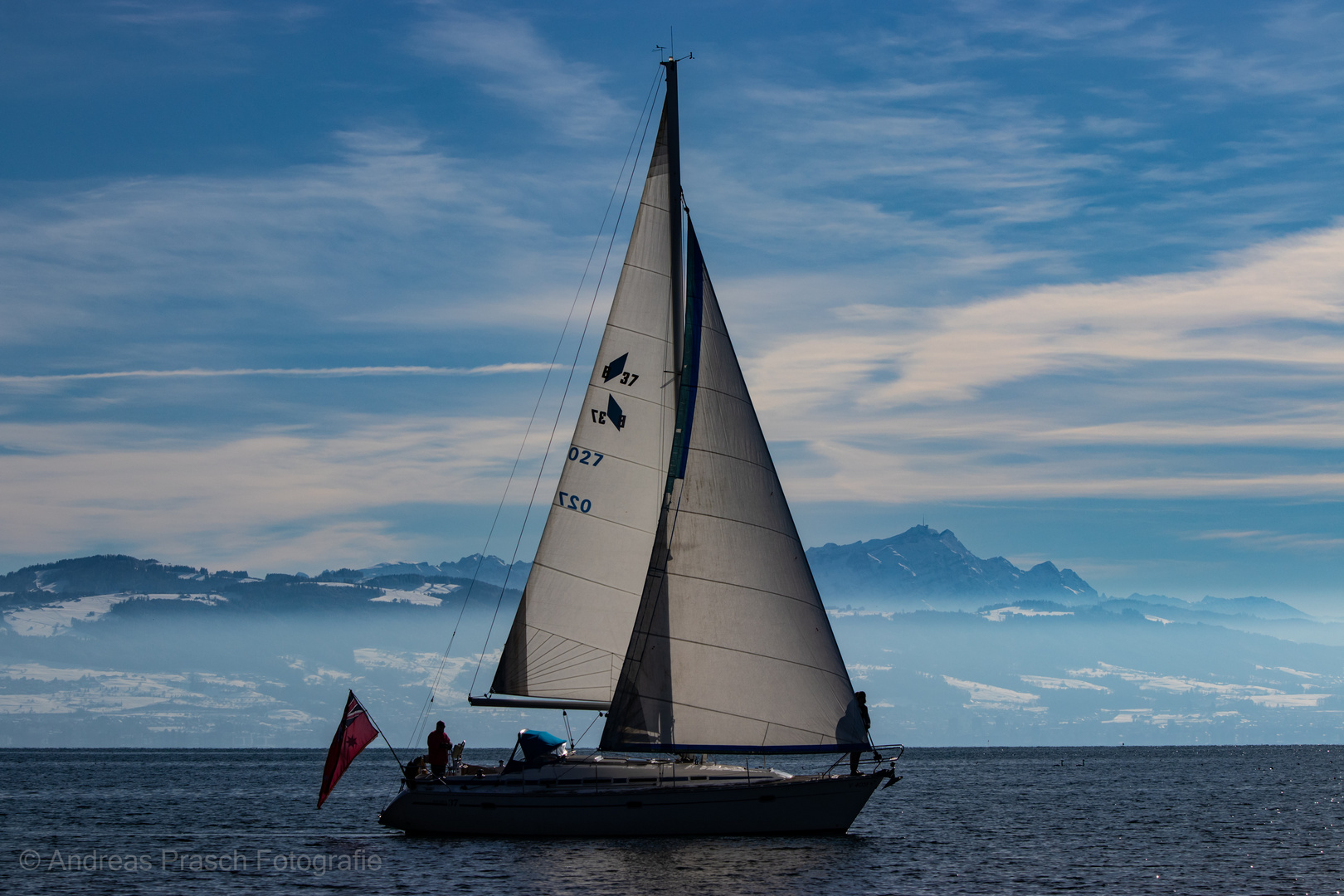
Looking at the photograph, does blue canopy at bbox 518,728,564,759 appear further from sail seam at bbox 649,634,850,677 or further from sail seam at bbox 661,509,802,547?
sail seam at bbox 661,509,802,547

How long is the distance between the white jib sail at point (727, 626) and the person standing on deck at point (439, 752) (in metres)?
5.44

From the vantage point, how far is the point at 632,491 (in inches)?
1425

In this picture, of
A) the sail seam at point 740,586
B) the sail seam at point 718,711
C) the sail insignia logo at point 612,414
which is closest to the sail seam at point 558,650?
the sail seam at point 718,711

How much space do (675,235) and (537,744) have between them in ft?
46.8

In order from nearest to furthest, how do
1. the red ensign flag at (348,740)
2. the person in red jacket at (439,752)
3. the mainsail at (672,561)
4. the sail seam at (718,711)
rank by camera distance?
1. the sail seam at (718,711)
2. the mainsail at (672,561)
3. the person in red jacket at (439,752)
4. the red ensign flag at (348,740)

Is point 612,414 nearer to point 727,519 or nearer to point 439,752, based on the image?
point 727,519

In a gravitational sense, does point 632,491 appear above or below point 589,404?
below

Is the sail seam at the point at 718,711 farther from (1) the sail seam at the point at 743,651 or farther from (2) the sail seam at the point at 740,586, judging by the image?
(2) the sail seam at the point at 740,586

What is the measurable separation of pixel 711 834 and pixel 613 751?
335 cm

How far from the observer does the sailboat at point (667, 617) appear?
34.7 metres

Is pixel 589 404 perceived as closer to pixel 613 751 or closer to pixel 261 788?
pixel 613 751

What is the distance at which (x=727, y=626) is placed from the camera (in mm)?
35000

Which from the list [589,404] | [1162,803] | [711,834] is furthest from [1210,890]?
[1162,803]

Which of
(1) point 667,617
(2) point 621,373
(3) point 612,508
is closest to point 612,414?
(2) point 621,373
